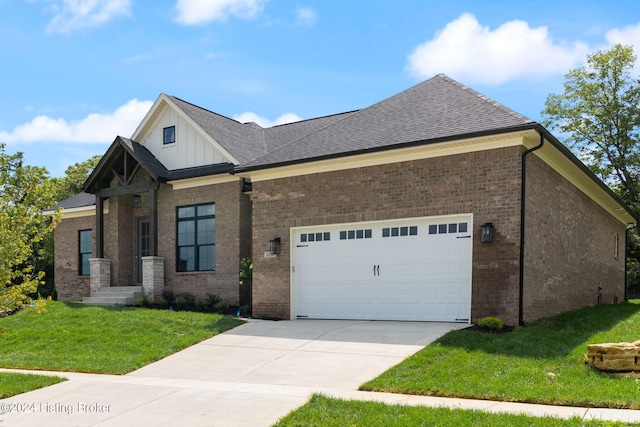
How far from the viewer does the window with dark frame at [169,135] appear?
21.6 metres

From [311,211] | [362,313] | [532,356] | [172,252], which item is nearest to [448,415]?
[532,356]

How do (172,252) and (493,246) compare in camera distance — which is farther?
(172,252)

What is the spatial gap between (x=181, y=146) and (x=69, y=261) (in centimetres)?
747

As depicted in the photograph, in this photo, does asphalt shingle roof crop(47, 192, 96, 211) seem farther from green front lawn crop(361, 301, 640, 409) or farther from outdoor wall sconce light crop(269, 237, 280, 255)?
green front lawn crop(361, 301, 640, 409)

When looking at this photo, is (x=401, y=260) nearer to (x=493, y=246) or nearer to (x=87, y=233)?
(x=493, y=246)

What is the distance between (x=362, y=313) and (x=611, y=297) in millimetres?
13232

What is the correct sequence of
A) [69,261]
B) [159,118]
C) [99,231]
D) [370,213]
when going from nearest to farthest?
[370,213] → [159,118] → [99,231] → [69,261]

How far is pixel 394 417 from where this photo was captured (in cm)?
755

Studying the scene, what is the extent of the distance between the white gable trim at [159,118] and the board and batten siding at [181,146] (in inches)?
4.3

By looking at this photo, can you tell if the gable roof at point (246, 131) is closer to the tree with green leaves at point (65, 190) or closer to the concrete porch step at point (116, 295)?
the concrete porch step at point (116, 295)

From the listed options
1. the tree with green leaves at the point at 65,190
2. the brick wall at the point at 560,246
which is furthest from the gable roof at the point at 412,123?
the tree with green leaves at the point at 65,190

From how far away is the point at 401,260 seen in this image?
582 inches

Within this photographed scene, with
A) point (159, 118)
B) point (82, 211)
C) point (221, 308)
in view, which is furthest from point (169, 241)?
point (82, 211)

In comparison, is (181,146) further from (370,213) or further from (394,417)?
(394,417)
